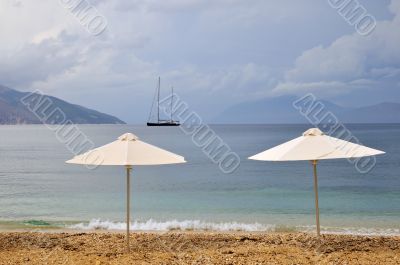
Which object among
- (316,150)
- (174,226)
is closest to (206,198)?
(174,226)

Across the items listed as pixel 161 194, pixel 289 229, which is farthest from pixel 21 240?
pixel 161 194

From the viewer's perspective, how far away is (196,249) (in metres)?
8.59

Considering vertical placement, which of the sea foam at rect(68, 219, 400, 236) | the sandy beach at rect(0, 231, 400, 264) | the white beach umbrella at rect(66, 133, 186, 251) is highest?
the white beach umbrella at rect(66, 133, 186, 251)

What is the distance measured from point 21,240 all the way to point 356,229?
29.2ft

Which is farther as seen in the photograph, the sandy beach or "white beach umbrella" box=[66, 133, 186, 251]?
the sandy beach

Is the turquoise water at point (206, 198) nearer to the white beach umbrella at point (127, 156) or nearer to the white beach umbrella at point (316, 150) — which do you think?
the white beach umbrella at point (316, 150)

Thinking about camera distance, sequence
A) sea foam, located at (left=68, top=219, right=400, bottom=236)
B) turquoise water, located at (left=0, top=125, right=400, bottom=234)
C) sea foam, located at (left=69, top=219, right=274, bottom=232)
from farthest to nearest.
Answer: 1. turquoise water, located at (left=0, top=125, right=400, bottom=234)
2. sea foam, located at (left=69, top=219, right=274, bottom=232)
3. sea foam, located at (left=68, top=219, right=400, bottom=236)

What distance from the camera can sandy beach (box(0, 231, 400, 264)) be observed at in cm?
774

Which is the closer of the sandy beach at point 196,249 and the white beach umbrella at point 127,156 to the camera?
the white beach umbrella at point 127,156

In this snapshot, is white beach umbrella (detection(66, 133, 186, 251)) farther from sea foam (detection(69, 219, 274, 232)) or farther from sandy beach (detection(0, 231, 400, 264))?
sea foam (detection(69, 219, 274, 232))

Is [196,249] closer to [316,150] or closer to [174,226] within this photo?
[316,150]

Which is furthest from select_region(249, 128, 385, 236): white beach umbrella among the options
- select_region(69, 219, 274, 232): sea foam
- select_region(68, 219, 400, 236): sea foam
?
select_region(69, 219, 274, 232): sea foam

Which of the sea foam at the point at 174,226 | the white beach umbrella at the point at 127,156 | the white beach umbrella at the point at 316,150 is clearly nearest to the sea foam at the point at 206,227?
the sea foam at the point at 174,226

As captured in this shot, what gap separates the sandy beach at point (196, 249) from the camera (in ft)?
25.4
